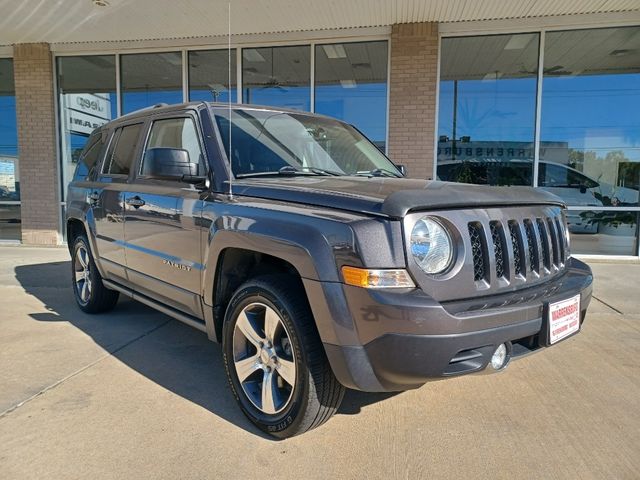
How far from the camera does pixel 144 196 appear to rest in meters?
3.80

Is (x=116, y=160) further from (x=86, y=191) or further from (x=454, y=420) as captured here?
(x=454, y=420)

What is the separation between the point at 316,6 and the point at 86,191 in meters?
4.76

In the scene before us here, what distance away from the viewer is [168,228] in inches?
137

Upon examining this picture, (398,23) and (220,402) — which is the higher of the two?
(398,23)

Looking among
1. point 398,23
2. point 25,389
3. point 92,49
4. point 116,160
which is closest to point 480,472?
point 25,389

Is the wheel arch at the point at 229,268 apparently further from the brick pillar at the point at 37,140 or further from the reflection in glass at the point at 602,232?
the brick pillar at the point at 37,140

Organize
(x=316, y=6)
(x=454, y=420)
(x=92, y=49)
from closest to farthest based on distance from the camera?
1. (x=454, y=420)
2. (x=316, y=6)
3. (x=92, y=49)

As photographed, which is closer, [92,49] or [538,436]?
[538,436]

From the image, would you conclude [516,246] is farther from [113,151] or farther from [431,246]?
[113,151]

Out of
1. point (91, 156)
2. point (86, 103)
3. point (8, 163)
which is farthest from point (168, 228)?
point (8, 163)

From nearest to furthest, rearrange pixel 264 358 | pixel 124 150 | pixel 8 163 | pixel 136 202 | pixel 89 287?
pixel 264 358, pixel 136 202, pixel 124 150, pixel 89 287, pixel 8 163

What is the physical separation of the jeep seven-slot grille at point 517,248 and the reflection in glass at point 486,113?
6.15m

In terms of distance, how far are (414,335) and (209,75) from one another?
906 cm

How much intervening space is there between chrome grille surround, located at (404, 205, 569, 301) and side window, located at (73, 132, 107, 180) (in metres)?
3.87
